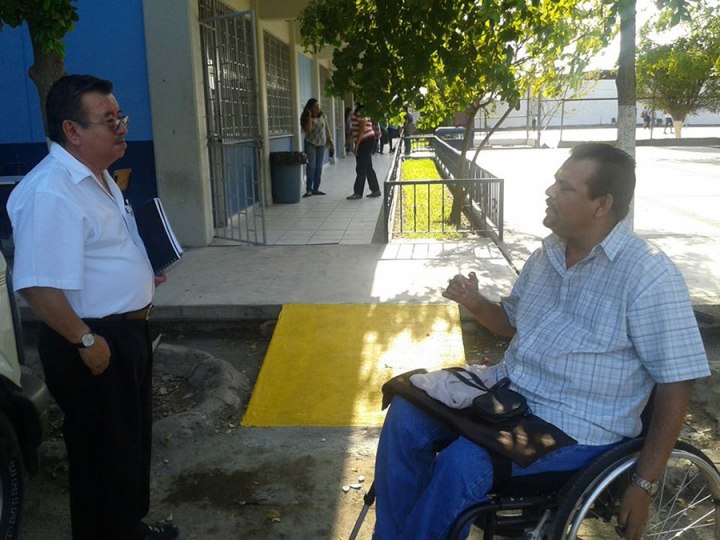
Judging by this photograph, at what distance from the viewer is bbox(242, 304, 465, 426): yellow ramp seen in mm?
4211

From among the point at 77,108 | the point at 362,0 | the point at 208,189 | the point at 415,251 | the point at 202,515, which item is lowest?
the point at 202,515

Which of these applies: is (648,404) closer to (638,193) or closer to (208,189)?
(208,189)

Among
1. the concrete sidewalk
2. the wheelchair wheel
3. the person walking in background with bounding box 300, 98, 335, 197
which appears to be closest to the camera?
the wheelchair wheel

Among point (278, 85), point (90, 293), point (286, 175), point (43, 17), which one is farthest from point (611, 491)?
point (278, 85)

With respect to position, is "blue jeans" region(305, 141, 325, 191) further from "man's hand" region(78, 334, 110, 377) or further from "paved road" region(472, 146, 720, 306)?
"man's hand" region(78, 334, 110, 377)

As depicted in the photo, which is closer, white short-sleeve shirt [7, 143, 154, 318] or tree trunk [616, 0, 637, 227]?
white short-sleeve shirt [7, 143, 154, 318]

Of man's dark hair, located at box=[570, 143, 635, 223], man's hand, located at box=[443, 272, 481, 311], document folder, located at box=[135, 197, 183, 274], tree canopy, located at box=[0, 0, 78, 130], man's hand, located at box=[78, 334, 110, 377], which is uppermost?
tree canopy, located at box=[0, 0, 78, 130]

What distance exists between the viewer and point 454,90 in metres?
9.28

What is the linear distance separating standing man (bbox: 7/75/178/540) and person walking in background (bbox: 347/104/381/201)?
943 cm

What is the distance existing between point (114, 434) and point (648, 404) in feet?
6.18

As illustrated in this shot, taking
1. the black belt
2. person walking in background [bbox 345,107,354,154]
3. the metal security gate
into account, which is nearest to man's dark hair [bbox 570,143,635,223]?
the black belt

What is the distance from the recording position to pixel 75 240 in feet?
7.41

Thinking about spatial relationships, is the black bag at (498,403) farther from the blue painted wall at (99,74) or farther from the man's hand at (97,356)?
the blue painted wall at (99,74)

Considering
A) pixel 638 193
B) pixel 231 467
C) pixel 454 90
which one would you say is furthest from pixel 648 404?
pixel 638 193
